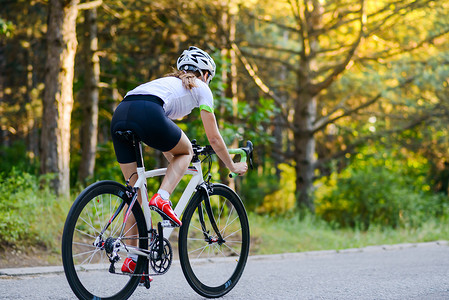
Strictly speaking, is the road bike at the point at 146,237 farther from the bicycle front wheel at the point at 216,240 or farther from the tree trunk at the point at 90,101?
the tree trunk at the point at 90,101

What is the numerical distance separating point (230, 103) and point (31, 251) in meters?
5.82

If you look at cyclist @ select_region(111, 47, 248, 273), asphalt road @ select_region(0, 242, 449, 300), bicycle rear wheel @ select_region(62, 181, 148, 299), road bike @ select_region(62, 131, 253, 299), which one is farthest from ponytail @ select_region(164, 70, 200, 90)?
asphalt road @ select_region(0, 242, 449, 300)

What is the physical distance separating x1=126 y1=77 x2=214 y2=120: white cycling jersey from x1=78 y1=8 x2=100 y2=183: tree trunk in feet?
30.2

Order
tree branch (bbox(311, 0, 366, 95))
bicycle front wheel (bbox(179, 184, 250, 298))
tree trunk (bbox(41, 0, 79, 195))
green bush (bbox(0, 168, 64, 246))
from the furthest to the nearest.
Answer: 1. tree branch (bbox(311, 0, 366, 95))
2. tree trunk (bbox(41, 0, 79, 195))
3. green bush (bbox(0, 168, 64, 246))
4. bicycle front wheel (bbox(179, 184, 250, 298))

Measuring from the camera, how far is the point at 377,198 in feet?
46.3

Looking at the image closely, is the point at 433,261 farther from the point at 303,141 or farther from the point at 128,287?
the point at 303,141

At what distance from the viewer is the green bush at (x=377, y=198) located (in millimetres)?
13727

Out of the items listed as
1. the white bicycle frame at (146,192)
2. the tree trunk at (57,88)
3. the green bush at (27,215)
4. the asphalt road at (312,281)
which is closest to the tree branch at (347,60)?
the asphalt road at (312,281)

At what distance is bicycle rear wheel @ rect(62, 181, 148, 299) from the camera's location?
3621 mm

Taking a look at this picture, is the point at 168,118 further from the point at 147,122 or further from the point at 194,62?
the point at 194,62

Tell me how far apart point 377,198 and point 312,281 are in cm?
921

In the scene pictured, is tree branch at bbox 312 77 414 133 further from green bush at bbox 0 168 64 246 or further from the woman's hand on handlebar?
the woman's hand on handlebar

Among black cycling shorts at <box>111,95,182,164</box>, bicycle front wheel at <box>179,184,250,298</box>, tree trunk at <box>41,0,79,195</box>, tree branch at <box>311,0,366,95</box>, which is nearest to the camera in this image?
black cycling shorts at <box>111,95,182,164</box>

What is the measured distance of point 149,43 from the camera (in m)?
15.3
